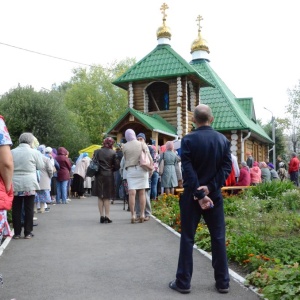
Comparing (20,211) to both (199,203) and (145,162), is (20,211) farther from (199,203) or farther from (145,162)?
(199,203)

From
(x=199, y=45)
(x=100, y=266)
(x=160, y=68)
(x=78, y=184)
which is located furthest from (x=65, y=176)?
(x=199, y=45)

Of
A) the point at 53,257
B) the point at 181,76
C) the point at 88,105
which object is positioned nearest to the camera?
the point at 53,257

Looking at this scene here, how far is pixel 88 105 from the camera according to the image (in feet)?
153

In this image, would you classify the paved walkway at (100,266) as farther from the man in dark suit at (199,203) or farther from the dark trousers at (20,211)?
the dark trousers at (20,211)

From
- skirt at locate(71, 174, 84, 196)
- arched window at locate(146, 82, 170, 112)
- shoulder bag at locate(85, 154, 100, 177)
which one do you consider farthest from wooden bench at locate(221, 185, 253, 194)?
arched window at locate(146, 82, 170, 112)

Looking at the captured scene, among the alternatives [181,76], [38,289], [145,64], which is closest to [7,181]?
[38,289]

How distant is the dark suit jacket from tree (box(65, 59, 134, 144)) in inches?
1656

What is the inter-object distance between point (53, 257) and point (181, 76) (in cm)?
1826

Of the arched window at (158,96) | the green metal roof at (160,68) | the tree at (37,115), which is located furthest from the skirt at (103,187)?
the tree at (37,115)

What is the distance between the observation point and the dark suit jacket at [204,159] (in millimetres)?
4633

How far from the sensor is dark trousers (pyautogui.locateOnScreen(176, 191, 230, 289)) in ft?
15.1

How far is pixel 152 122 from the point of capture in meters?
21.6

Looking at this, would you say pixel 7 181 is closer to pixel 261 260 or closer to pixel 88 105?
pixel 261 260

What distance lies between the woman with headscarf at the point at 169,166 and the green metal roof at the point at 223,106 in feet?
41.3
